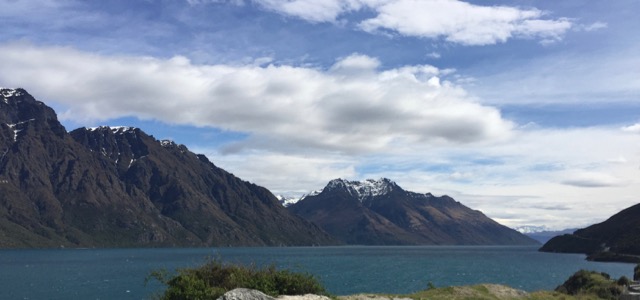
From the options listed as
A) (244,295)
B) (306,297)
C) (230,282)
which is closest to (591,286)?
(306,297)

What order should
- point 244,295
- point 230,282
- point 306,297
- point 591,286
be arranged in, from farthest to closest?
point 591,286, point 230,282, point 306,297, point 244,295

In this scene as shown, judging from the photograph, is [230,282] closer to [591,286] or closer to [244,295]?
[244,295]

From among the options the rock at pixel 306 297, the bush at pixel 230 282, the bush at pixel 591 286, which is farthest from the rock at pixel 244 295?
the bush at pixel 591 286

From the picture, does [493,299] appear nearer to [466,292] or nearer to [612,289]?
[466,292]

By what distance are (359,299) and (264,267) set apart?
6317mm

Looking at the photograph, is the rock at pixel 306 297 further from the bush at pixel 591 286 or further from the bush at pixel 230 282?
the bush at pixel 591 286

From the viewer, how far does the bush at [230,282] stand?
2912 cm

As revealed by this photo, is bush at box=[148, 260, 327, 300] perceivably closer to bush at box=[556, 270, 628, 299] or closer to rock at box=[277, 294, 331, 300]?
rock at box=[277, 294, 331, 300]

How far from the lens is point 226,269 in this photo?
32031 mm

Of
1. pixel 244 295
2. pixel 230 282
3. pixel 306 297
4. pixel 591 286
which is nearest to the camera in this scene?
pixel 244 295

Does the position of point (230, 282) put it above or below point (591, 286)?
above

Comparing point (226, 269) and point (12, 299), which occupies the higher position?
point (226, 269)

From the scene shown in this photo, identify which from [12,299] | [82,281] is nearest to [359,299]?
[12,299]

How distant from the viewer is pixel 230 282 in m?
30.7
